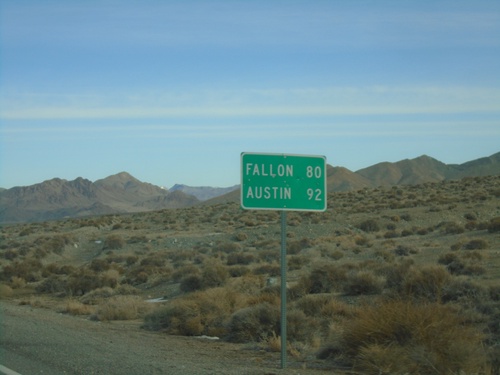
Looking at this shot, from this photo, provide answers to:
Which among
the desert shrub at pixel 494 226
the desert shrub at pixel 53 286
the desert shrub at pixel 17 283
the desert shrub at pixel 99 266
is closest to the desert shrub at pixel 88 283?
the desert shrub at pixel 53 286

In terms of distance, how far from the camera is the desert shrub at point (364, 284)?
70.5 feet

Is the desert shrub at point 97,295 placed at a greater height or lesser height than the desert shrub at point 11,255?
lesser

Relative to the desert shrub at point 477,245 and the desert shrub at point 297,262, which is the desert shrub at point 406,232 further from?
the desert shrub at point 477,245

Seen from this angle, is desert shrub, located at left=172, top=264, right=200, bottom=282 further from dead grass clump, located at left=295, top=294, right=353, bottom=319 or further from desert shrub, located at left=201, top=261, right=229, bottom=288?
dead grass clump, located at left=295, top=294, right=353, bottom=319

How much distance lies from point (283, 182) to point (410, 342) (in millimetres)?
3634

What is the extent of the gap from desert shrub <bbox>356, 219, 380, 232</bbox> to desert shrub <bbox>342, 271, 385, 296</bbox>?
2716cm

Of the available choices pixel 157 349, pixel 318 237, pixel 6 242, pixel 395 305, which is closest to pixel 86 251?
pixel 6 242

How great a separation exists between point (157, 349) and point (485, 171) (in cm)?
15078

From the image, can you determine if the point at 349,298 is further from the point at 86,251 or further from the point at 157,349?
the point at 86,251

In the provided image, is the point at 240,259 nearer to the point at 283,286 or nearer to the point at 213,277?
the point at 213,277

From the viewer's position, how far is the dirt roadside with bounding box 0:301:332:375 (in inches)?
497

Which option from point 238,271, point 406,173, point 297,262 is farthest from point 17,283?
point 406,173

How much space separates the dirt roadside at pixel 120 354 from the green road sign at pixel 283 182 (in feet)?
9.97

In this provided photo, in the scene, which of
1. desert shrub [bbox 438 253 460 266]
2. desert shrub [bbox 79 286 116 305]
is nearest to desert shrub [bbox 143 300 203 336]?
desert shrub [bbox 79 286 116 305]
